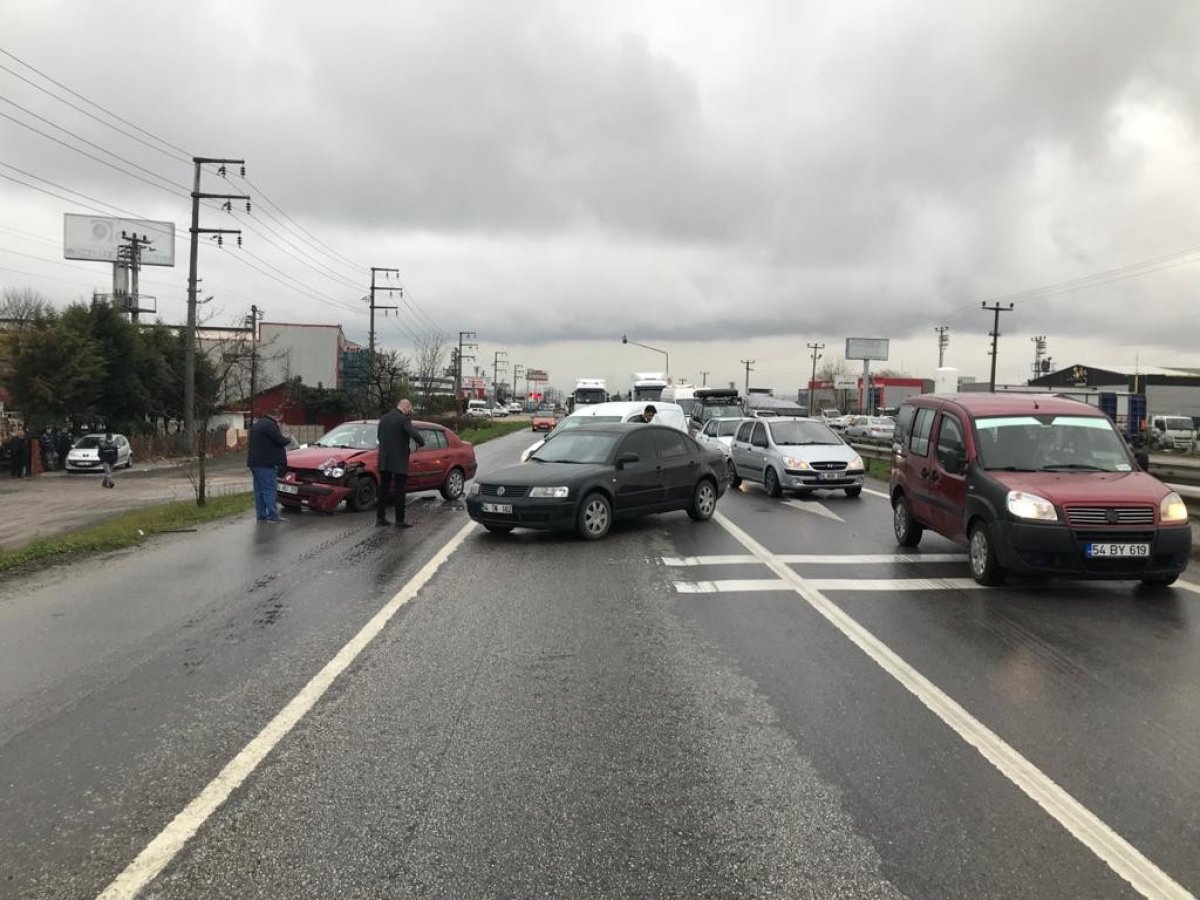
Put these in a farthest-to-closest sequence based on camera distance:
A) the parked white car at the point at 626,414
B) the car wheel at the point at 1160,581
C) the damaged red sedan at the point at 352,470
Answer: the parked white car at the point at 626,414 < the damaged red sedan at the point at 352,470 < the car wheel at the point at 1160,581

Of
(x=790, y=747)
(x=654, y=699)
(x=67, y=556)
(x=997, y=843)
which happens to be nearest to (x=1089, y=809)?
(x=997, y=843)

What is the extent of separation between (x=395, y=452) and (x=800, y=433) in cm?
910

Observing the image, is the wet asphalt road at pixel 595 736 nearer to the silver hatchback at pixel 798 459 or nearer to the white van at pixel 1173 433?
the silver hatchback at pixel 798 459

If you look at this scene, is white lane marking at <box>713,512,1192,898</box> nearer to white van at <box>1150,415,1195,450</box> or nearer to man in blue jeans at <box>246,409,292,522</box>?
man in blue jeans at <box>246,409,292,522</box>

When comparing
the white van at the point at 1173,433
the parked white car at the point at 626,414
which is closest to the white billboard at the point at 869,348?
the white van at the point at 1173,433

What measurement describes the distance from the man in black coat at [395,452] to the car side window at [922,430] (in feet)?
21.5

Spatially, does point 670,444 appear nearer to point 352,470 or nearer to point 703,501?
point 703,501

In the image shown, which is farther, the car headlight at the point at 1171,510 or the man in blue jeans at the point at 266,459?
the man in blue jeans at the point at 266,459

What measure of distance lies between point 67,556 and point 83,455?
27.4 m

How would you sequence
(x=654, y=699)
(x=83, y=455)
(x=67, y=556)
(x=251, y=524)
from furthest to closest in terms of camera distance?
1. (x=83, y=455)
2. (x=251, y=524)
3. (x=67, y=556)
4. (x=654, y=699)

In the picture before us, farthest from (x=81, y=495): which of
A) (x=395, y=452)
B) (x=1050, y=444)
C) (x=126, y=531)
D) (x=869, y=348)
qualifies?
(x=869, y=348)

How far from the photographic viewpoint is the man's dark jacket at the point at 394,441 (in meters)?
12.3

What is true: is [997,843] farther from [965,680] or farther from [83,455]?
[83,455]

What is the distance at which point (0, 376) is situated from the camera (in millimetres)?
35781
